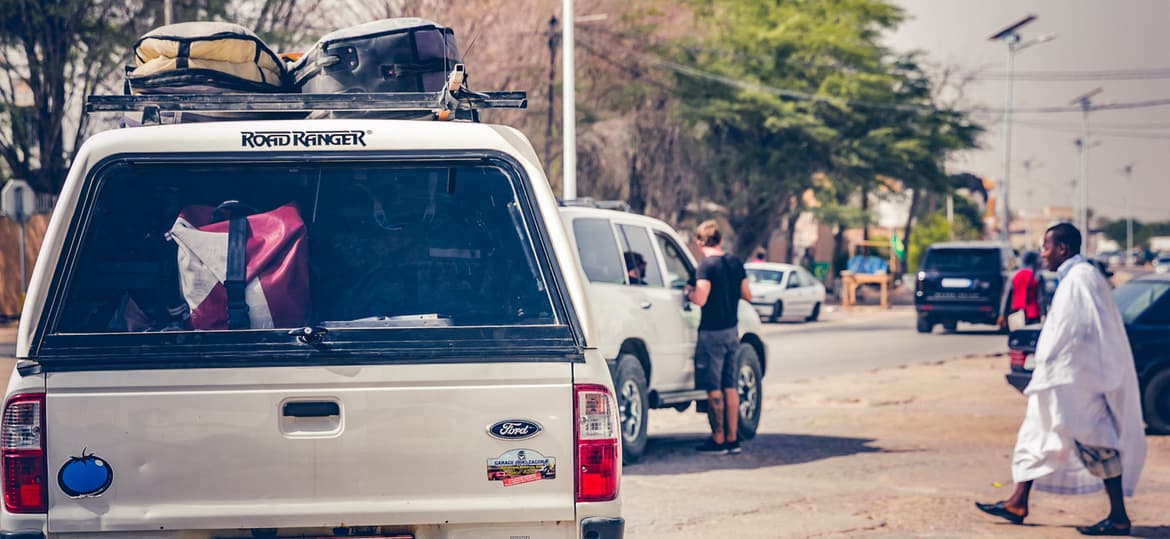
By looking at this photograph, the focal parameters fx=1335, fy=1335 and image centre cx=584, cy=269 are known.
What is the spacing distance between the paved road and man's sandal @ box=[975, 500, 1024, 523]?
31.1 feet

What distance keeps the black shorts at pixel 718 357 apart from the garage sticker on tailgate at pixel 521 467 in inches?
245

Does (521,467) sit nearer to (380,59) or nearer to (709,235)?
(380,59)

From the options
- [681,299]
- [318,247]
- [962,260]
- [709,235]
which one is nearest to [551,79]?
[962,260]

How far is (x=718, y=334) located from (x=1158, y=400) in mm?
4563

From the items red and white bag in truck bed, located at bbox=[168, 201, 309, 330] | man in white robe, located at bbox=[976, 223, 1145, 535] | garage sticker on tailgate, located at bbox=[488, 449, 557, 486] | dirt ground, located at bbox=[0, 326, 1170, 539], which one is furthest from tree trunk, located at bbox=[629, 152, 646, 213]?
garage sticker on tailgate, located at bbox=[488, 449, 557, 486]

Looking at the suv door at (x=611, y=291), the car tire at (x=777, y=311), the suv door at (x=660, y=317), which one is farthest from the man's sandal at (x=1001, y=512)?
the car tire at (x=777, y=311)

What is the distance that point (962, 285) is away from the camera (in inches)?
1064

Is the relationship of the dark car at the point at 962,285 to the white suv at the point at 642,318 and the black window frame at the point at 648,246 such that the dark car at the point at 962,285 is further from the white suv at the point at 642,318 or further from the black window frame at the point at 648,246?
the black window frame at the point at 648,246

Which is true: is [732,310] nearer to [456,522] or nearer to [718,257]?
[718,257]

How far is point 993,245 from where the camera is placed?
2764 centimetres

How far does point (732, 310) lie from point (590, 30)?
85.9 feet

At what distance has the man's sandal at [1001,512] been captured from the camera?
7.69m

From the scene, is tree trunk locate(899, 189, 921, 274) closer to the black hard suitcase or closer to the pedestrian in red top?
the pedestrian in red top

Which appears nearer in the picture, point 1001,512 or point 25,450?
point 25,450
